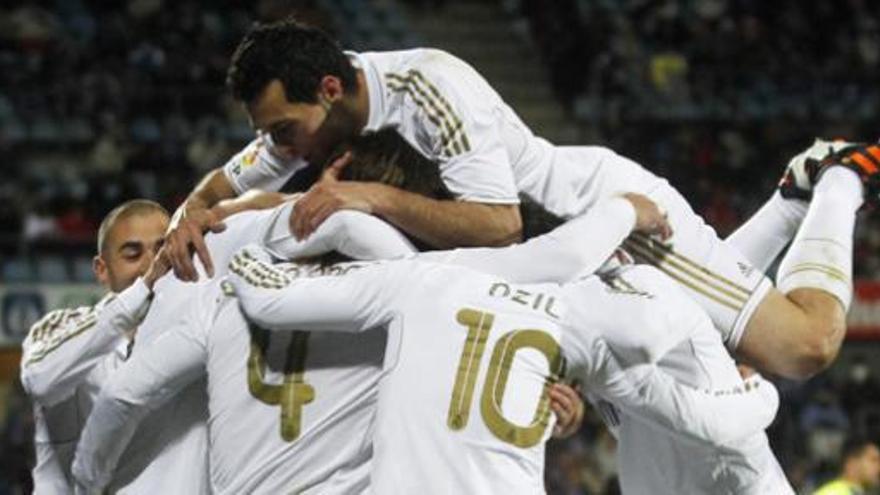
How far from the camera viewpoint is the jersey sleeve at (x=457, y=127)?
13.0ft

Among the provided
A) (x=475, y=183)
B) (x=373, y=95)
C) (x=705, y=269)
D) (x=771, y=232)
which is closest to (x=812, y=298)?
(x=705, y=269)

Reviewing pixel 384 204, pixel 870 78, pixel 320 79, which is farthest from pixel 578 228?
pixel 870 78

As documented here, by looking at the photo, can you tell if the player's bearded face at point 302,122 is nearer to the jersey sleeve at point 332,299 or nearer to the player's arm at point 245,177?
the player's arm at point 245,177

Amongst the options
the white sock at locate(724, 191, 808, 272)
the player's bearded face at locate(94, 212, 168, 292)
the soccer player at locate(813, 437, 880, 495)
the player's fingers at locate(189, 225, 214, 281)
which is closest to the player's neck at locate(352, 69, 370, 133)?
the player's fingers at locate(189, 225, 214, 281)

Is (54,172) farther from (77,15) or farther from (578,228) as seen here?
(578,228)

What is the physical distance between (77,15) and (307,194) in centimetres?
1049

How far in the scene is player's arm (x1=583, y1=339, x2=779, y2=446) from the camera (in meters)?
3.46

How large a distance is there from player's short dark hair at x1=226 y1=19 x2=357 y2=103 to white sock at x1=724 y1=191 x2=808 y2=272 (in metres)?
1.46

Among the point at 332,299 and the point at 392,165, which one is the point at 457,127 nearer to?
the point at 392,165

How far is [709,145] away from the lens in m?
14.6

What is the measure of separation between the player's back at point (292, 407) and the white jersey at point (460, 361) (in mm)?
116

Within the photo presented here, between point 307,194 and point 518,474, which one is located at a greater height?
point 307,194

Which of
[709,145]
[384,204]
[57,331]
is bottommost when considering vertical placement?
A: [709,145]

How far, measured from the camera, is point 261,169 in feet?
15.5
